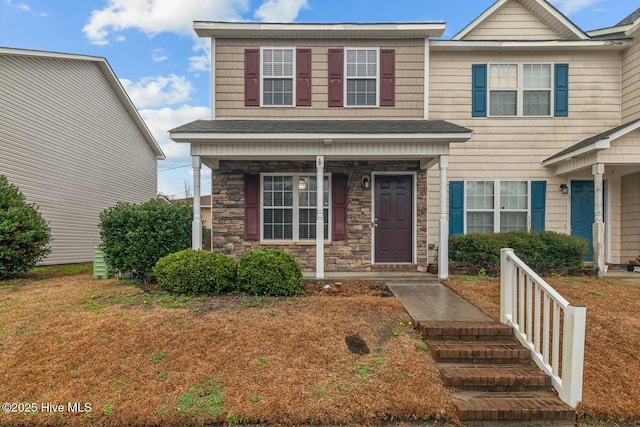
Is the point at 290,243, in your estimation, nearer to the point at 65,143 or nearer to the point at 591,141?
the point at 591,141

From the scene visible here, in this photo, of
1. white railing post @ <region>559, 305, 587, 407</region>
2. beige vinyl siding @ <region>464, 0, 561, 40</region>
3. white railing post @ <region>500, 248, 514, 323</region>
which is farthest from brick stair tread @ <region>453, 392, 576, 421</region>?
beige vinyl siding @ <region>464, 0, 561, 40</region>

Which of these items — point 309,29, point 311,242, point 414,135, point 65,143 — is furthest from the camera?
point 65,143

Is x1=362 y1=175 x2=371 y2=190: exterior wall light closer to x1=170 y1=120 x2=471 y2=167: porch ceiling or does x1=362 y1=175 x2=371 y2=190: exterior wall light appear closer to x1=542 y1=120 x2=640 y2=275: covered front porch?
x1=170 y1=120 x2=471 y2=167: porch ceiling

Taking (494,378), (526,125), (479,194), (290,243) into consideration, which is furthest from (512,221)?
(494,378)

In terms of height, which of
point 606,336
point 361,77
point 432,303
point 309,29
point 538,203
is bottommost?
point 606,336

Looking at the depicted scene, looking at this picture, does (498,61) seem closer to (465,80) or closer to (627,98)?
(465,80)

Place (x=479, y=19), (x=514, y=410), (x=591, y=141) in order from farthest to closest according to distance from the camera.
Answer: (x=479, y=19) → (x=591, y=141) → (x=514, y=410)

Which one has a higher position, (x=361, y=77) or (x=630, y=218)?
(x=361, y=77)

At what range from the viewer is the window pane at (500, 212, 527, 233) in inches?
330

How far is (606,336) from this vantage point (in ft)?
12.8

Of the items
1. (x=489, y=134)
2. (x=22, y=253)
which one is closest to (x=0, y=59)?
(x=22, y=253)

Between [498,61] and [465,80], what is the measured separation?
3.07 feet

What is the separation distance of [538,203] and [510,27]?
4.80m

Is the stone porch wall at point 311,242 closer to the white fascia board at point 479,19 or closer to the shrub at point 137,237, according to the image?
the shrub at point 137,237
